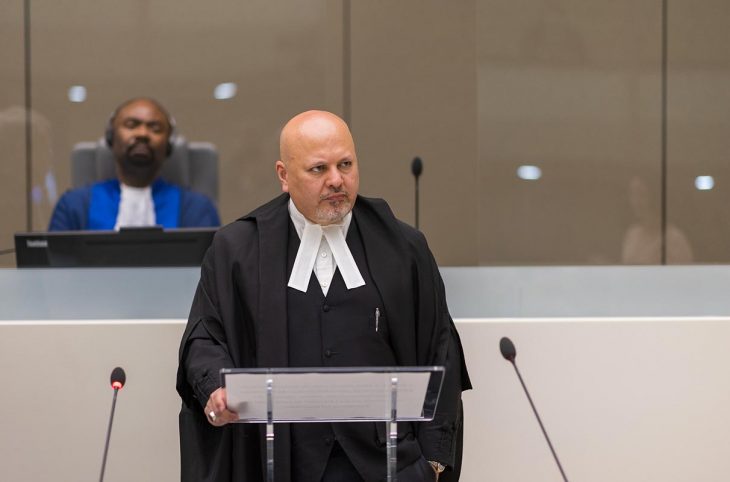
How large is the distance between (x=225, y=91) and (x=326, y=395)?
17.8ft

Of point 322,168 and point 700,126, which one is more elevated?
point 700,126

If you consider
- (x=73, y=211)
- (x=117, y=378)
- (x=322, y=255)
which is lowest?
(x=117, y=378)

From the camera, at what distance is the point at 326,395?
2186 mm

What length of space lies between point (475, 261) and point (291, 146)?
4724 millimetres

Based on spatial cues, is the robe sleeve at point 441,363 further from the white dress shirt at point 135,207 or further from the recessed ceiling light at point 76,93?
the recessed ceiling light at point 76,93

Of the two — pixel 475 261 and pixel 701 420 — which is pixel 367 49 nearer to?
pixel 475 261

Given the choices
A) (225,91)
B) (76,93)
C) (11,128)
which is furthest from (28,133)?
(225,91)

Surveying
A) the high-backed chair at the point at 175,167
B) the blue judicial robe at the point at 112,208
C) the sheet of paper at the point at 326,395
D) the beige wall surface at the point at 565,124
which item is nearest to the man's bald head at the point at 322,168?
the sheet of paper at the point at 326,395

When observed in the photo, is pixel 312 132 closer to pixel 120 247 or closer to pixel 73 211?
pixel 120 247

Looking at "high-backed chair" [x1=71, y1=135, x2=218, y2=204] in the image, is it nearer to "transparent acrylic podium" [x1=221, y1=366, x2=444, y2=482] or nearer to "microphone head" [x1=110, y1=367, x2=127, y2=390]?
"microphone head" [x1=110, y1=367, x2=127, y2=390]

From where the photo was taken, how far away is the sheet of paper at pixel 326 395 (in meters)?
2.15

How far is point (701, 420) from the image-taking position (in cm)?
353

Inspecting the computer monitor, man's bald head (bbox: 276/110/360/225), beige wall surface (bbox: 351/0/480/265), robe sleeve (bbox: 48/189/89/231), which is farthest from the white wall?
beige wall surface (bbox: 351/0/480/265)

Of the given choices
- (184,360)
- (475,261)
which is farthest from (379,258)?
(475,261)
